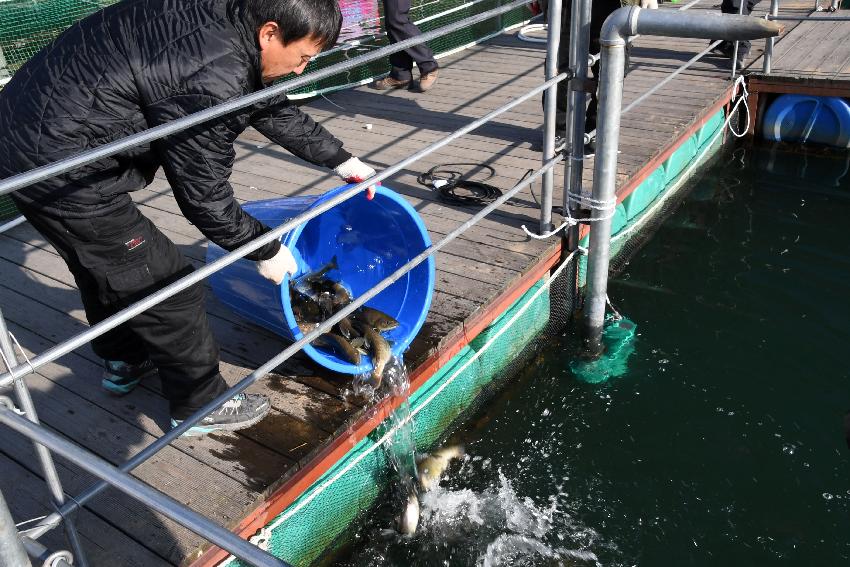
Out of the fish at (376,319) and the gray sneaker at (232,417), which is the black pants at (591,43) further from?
the gray sneaker at (232,417)

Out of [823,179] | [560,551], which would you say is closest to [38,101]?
[560,551]

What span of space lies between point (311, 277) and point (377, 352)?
0.55m

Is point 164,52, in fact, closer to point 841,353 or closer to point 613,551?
point 613,551

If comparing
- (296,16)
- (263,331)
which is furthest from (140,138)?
(263,331)

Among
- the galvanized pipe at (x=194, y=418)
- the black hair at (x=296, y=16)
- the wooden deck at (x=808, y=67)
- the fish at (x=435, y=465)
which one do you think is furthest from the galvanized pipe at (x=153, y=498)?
the wooden deck at (x=808, y=67)

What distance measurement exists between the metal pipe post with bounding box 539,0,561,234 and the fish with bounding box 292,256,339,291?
1171 millimetres

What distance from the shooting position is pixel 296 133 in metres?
2.76

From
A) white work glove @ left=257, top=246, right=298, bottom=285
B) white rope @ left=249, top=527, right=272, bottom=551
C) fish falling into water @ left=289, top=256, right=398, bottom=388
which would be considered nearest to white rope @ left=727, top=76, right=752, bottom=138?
fish falling into water @ left=289, top=256, right=398, bottom=388

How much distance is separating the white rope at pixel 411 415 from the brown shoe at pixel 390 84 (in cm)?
306

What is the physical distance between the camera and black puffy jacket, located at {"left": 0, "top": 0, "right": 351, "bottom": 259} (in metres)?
2.02

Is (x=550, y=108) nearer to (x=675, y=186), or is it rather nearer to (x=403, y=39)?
(x=675, y=186)

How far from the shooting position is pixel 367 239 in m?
3.39

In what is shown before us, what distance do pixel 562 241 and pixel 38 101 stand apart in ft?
8.87

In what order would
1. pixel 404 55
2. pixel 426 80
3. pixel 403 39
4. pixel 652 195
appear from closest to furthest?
pixel 652 195
pixel 403 39
pixel 426 80
pixel 404 55
